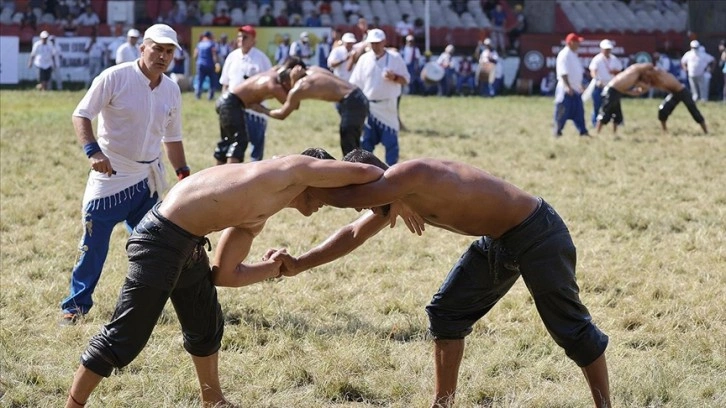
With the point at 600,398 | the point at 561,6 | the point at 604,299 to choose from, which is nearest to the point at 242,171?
the point at 600,398

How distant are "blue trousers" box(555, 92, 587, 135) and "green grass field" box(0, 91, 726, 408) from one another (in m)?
4.03

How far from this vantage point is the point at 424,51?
1222 inches

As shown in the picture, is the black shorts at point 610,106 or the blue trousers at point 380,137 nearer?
the blue trousers at point 380,137

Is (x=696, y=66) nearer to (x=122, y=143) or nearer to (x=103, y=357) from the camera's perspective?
(x=122, y=143)

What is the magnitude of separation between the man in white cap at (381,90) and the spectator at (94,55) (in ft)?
52.0

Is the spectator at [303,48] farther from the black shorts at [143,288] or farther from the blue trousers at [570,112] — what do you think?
the black shorts at [143,288]

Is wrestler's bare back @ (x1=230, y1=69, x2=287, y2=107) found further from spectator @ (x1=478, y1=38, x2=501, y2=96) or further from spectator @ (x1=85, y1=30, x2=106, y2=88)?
spectator @ (x1=85, y1=30, x2=106, y2=88)

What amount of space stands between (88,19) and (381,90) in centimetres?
1892

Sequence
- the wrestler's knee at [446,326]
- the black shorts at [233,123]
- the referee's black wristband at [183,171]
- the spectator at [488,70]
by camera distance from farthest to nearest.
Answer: the spectator at [488,70] < the black shorts at [233,123] < the referee's black wristband at [183,171] < the wrestler's knee at [446,326]

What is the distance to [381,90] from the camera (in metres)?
12.9

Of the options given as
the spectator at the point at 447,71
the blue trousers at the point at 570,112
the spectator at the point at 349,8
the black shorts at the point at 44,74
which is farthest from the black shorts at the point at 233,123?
the spectator at the point at 349,8

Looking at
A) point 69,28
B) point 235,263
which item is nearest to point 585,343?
point 235,263

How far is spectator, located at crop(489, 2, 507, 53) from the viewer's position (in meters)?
31.6

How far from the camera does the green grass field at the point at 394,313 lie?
5184mm
